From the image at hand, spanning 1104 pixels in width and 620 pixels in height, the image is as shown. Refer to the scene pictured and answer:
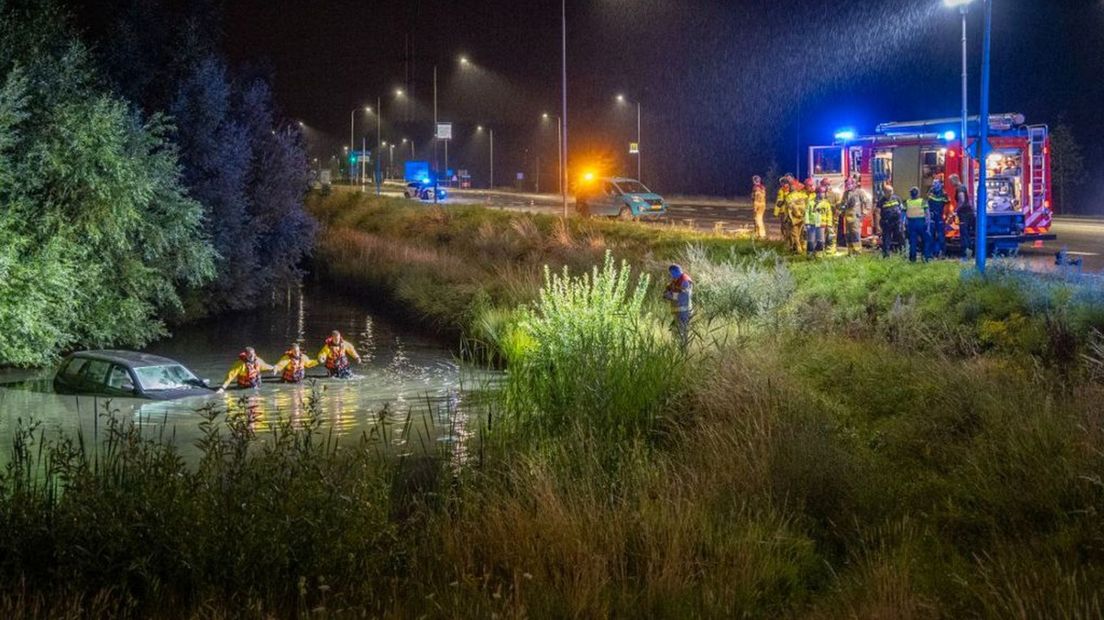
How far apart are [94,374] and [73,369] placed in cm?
89

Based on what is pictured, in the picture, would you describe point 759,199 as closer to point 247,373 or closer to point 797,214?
point 797,214

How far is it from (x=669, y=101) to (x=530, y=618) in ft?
289

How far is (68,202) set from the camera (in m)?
25.0

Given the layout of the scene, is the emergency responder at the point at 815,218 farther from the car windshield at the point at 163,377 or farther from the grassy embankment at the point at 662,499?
the car windshield at the point at 163,377

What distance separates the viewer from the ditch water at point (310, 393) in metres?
17.0

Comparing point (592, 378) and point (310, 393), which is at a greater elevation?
point (592, 378)

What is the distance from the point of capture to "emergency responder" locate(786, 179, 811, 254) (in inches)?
1014

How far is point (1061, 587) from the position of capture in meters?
7.08

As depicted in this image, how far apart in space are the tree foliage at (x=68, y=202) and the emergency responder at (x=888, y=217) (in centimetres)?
1552

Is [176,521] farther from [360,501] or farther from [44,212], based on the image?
[44,212]

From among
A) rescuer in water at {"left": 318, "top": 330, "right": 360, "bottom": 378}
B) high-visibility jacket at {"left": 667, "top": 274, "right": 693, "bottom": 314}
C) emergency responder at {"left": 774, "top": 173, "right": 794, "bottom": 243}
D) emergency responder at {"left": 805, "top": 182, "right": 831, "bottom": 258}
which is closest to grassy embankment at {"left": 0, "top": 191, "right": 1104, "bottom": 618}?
high-visibility jacket at {"left": 667, "top": 274, "right": 693, "bottom": 314}

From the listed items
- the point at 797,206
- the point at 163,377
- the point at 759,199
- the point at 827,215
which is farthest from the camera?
the point at 759,199

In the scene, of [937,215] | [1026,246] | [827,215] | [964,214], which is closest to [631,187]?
[1026,246]

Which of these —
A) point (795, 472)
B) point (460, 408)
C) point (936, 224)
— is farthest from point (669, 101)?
point (795, 472)
